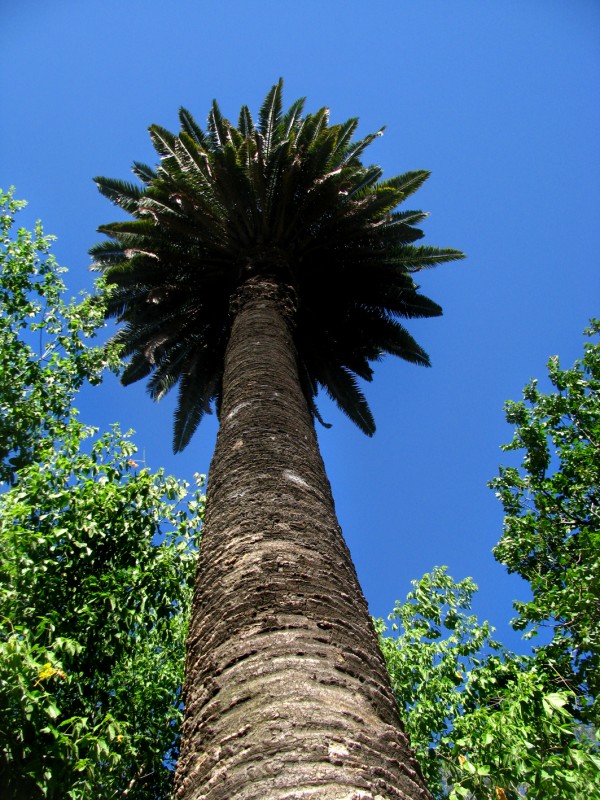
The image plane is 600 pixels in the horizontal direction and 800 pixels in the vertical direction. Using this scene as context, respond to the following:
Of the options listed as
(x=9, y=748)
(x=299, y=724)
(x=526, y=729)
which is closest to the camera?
(x=299, y=724)

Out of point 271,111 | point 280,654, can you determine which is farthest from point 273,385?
point 271,111

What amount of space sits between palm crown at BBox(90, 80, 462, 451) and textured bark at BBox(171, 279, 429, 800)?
3914 mm

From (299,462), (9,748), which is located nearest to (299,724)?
(299,462)

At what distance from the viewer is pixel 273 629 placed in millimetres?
2404

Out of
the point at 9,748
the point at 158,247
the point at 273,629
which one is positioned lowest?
the point at 9,748

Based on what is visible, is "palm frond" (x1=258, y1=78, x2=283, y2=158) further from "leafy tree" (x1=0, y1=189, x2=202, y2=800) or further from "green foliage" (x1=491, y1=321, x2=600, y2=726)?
"green foliage" (x1=491, y1=321, x2=600, y2=726)

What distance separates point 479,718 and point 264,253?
21.4 ft

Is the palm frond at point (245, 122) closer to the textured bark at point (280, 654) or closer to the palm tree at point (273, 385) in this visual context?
the palm tree at point (273, 385)

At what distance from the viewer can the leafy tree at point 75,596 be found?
14.7 feet

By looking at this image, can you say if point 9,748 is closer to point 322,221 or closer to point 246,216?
point 246,216

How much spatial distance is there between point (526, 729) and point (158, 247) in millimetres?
7990

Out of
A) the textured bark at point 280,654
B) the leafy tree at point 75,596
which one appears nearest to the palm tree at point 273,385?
the textured bark at point 280,654

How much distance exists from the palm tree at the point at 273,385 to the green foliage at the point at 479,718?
122 inches

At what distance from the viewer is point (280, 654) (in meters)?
2.26
